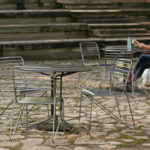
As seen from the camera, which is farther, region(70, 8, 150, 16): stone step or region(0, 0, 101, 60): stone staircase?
region(70, 8, 150, 16): stone step

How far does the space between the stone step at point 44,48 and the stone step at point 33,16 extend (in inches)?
74.2

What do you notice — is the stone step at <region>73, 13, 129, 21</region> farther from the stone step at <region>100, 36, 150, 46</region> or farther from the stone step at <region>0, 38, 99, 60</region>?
the stone step at <region>100, 36, 150, 46</region>

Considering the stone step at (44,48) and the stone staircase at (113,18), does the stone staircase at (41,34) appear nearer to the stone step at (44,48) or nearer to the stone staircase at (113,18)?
the stone step at (44,48)

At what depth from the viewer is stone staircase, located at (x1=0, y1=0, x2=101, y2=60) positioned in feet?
50.6

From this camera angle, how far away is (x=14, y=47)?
15.3 meters

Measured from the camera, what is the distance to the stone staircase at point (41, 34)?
15414mm

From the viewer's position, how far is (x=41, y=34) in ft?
54.7

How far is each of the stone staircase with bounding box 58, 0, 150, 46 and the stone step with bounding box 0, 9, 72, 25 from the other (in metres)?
0.44

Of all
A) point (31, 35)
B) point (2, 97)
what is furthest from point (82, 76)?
point (31, 35)

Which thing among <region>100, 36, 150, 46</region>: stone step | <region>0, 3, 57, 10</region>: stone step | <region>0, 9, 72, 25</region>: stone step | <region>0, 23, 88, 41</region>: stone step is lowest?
<region>100, 36, 150, 46</region>: stone step

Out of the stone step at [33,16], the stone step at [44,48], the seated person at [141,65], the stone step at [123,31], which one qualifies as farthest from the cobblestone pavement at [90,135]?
the stone step at [33,16]

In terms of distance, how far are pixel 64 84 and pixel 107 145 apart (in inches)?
202

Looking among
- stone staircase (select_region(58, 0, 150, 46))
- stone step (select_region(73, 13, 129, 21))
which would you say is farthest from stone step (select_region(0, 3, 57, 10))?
stone step (select_region(73, 13, 129, 21))

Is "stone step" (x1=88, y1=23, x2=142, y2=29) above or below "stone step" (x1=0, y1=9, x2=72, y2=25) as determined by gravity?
below
